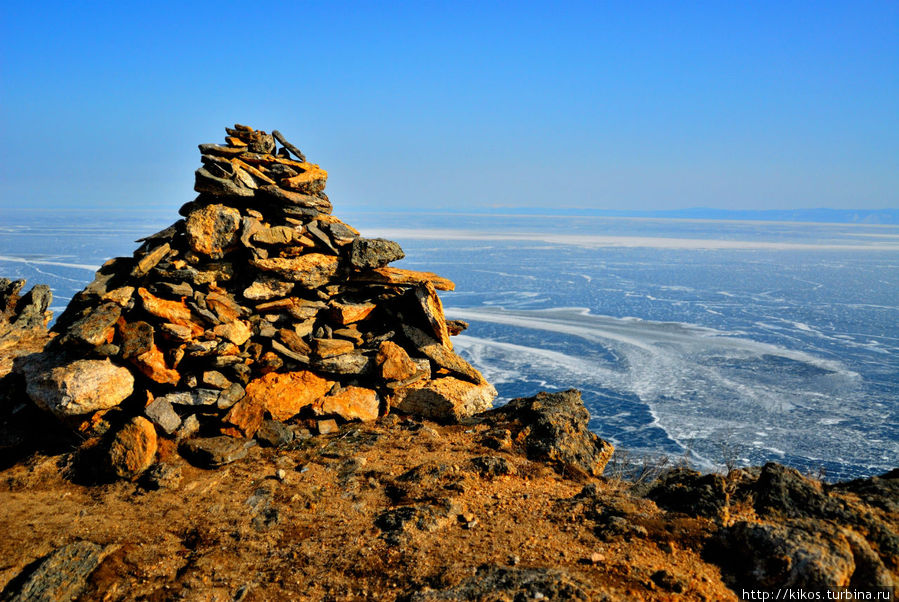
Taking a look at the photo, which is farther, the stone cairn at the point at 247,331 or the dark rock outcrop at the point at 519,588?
the stone cairn at the point at 247,331

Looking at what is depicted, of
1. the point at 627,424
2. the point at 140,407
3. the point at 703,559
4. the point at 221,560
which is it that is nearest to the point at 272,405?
the point at 140,407

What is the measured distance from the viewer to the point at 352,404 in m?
9.43

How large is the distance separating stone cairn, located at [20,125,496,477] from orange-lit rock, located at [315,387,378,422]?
0.02 m

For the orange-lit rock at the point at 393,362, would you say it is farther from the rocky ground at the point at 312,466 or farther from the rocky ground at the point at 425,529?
the rocky ground at the point at 425,529

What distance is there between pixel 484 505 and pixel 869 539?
12.0 feet

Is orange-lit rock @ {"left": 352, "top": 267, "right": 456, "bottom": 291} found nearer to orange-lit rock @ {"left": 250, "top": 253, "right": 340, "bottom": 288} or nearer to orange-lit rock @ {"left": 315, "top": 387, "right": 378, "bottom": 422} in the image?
orange-lit rock @ {"left": 250, "top": 253, "right": 340, "bottom": 288}

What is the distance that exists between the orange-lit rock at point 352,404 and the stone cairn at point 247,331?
0.02 metres

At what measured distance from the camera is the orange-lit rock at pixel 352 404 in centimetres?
920

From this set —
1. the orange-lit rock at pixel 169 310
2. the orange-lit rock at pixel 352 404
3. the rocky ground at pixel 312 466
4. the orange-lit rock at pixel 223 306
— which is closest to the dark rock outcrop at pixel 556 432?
the rocky ground at pixel 312 466

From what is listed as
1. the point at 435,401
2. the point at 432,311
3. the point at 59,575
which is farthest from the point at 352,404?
the point at 59,575

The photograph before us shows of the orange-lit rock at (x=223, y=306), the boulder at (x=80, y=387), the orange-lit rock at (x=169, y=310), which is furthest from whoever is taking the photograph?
the orange-lit rock at (x=223, y=306)

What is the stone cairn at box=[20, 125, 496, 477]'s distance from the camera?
26.7 ft

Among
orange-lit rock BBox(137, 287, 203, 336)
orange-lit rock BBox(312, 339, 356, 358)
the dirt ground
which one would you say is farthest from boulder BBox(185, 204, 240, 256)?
the dirt ground

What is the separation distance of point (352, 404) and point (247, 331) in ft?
6.68
